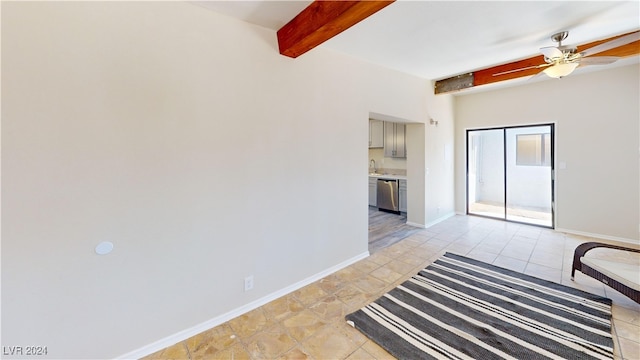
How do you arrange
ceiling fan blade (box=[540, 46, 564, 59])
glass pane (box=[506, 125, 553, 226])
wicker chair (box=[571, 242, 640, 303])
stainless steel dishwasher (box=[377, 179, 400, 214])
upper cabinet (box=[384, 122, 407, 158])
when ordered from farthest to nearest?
upper cabinet (box=[384, 122, 407, 158])
stainless steel dishwasher (box=[377, 179, 400, 214])
glass pane (box=[506, 125, 553, 226])
ceiling fan blade (box=[540, 46, 564, 59])
wicker chair (box=[571, 242, 640, 303])

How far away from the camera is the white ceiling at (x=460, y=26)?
7.07 feet

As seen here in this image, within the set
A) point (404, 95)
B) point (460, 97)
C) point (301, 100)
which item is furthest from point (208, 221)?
point (460, 97)

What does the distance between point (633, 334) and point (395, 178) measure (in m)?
4.13

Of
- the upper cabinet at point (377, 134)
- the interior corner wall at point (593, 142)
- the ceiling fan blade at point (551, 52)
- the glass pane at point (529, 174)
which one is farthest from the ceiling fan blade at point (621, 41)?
the upper cabinet at point (377, 134)

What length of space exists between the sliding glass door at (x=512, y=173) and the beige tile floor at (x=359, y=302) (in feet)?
2.90

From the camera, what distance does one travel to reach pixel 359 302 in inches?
95.3

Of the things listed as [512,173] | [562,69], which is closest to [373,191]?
[512,173]

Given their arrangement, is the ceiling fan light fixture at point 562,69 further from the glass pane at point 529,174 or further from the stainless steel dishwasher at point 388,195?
the stainless steel dishwasher at point 388,195

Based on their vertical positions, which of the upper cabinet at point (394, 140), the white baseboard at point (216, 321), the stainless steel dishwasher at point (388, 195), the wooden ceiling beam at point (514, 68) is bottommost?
the white baseboard at point (216, 321)

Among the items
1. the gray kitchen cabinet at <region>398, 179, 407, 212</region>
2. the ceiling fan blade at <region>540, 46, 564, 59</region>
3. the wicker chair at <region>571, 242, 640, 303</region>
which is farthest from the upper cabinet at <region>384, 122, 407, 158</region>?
the wicker chair at <region>571, 242, 640, 303</region>

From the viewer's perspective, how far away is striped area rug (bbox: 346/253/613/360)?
181 cm

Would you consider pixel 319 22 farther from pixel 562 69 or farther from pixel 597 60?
pixel 597 60

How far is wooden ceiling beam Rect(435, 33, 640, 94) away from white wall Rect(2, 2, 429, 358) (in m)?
2.95

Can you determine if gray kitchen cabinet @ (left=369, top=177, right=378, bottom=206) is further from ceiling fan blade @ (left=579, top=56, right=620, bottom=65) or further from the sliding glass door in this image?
ceiling fan blade @ (left=579, top=56, right=620, bottom=65)
